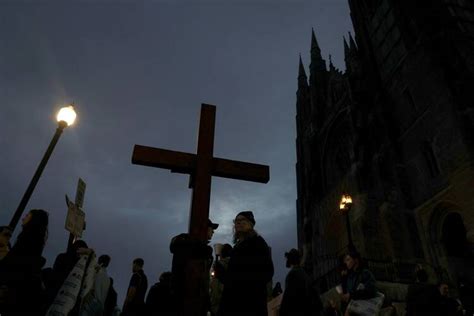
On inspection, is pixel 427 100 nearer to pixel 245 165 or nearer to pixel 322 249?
pixel 322 249

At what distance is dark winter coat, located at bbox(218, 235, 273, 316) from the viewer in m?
2.52

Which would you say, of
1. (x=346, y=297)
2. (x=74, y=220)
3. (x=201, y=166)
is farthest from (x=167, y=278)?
(x=346, y=297)

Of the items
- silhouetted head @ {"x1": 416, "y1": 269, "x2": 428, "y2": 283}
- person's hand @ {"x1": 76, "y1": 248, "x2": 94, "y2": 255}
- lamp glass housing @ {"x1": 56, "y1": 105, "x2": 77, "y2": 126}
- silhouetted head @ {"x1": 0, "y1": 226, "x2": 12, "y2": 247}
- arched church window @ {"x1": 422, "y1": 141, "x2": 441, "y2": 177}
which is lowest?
silhouetted head @ {"x1": 416, "y1": 269, "x2": 428, "y2": 283}

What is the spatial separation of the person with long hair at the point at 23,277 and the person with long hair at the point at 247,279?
1.65 m

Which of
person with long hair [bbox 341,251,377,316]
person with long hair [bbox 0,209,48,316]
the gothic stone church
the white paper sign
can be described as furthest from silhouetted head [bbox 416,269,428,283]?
the gothic stone church

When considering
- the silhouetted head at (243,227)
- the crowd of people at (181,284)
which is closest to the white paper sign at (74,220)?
the crowd of people at (181,284)

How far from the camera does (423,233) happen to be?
14812 mm

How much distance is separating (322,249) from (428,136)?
9764 millimetres

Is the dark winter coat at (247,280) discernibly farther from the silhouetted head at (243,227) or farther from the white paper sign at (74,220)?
the white paper sign at (74,220)

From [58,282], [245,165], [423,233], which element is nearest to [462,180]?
[423,233]

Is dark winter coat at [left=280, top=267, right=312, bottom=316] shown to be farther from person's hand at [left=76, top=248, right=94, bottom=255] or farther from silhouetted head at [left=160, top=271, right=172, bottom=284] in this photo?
person's hand at [left=76, top=248, right=94, bottom=255]

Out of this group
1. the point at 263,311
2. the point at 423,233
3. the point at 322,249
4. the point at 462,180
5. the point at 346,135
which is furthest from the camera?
the point at 346,135

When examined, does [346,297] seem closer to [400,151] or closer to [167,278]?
[167,278]

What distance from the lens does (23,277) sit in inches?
108
